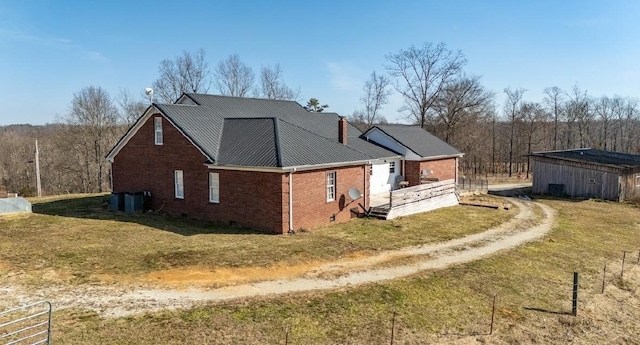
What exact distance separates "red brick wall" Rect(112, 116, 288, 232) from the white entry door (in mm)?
10073

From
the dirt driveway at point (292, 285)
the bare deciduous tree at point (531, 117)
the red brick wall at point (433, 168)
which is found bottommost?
the dirt driveway at point (292, 285)

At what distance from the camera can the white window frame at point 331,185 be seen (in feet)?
68.6

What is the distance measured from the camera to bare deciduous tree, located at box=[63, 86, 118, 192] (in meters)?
48.7

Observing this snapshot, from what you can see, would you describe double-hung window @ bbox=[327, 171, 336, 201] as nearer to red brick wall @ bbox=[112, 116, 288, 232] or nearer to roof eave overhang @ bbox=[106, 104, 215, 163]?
red brick wall @ bbox=[112, 116, 288, 232]

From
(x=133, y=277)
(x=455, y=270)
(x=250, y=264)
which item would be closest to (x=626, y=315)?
(x=455, y=270)

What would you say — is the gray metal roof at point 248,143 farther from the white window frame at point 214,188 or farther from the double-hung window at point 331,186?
the double-hung window at point 331,186

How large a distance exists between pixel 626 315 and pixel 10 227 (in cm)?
2480

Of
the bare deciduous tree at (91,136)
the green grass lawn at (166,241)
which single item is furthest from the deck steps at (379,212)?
the bare deciduous tree at (91,136)

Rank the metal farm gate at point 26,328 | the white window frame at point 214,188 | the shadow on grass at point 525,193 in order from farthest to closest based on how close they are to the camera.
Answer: the shadow on grass at point 525,193 < the white window frame at point 214,188 < the metal farm gate at point 26,328

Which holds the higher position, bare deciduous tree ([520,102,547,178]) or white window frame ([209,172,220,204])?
bare deciduous tree ([520,102,547,178])

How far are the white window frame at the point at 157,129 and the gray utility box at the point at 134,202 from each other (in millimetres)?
3171

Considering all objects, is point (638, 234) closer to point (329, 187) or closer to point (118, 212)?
point (329, 187)

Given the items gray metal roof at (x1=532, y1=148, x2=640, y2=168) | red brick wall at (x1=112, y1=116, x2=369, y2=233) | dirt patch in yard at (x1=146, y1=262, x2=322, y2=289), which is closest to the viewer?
dirt patch in yard at (x1=146, y1=262, x2=322, y2=289)

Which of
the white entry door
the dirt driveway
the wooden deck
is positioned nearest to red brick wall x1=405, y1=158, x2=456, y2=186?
the white entry door
